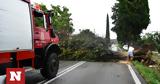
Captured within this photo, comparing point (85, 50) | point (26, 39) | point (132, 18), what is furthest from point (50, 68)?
point (132, 18)

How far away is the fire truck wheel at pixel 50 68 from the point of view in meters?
18.0

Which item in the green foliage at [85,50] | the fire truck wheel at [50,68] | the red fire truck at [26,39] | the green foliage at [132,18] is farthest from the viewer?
the green foliage at [132,18]

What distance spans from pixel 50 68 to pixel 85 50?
1630 cm

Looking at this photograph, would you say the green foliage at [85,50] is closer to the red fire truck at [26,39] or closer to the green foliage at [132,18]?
the red fire truck at [26,39]

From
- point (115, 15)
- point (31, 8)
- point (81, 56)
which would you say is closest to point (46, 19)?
point (31, 8)

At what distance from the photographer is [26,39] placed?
609 inches

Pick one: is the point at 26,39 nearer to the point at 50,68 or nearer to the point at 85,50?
the point at 50,68

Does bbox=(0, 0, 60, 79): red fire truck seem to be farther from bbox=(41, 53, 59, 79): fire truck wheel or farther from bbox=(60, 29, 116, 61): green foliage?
bbox=(60, 29, 116, 61): green foliage

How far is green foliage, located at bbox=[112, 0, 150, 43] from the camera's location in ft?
197

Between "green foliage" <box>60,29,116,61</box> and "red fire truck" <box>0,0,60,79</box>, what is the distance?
47.1 ft

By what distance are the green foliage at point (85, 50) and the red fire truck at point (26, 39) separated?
14.3 metres

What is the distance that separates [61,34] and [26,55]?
2313 centimetres

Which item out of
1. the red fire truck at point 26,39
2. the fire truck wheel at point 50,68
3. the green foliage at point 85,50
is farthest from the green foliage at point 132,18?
the red fire truck at point 26,39

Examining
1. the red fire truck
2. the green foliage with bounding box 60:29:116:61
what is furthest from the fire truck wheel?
the green foliage with bounding box 60:29:116:61
